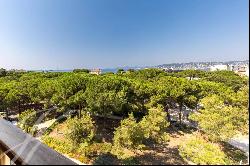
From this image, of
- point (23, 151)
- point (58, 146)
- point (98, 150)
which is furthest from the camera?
point (58, 146)

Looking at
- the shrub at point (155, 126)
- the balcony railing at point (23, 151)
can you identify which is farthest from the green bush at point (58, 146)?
the shrub at point (155, 126)

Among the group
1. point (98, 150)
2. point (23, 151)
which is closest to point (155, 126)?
point (98, 150)

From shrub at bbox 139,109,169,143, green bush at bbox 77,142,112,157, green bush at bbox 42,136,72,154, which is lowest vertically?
shrub at bbox 139,109,169,143

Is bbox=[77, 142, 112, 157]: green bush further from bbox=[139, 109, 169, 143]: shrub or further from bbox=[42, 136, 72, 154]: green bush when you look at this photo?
bbox=[139, 109, 169, 143]: shrub

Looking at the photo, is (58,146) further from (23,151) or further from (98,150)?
(23,151)

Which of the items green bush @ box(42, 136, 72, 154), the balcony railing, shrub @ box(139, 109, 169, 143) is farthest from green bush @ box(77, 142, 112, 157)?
shrub @ box(139, 109, 169, 143)
